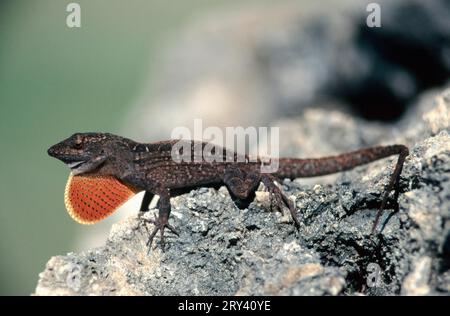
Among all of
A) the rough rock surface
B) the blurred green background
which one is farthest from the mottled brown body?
the blurred green background

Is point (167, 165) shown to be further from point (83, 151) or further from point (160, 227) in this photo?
point (160, 227)

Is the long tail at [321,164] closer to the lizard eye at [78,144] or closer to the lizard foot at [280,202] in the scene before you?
the lizard foot at [280,202]

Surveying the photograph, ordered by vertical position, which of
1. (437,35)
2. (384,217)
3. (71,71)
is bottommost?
(384,217)

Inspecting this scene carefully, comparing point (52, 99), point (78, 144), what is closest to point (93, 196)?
point (78, 144)

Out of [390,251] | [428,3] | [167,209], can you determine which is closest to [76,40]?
[428,3]

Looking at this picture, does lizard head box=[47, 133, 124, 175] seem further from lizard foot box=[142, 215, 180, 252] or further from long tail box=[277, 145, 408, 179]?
long tail box=[277, 145, 408, 179]
